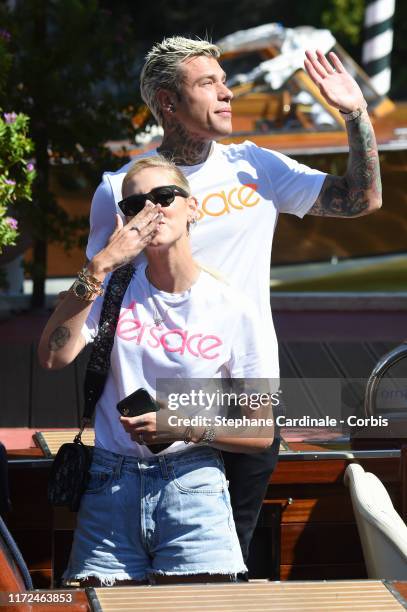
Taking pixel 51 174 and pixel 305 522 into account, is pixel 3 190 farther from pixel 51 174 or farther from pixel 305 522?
pixel 305 522

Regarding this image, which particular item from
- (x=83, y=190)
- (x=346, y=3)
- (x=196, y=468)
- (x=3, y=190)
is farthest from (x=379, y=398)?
(x=346, y=3)

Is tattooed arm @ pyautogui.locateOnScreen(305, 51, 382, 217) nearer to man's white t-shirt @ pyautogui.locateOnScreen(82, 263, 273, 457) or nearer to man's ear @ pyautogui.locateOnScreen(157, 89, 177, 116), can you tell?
man's ear @ pyautogui.locateOnScreen(157, 89, 177, 116)

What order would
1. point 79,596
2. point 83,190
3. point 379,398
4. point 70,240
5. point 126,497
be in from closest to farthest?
point 79,596
point 126,497
point 379,398
point 70,240
point 83,190

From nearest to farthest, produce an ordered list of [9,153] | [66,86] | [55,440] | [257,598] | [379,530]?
[257,598], [379,530], [55,440], [9,153], [66,86]

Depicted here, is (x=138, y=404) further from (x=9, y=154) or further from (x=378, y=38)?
(x=378, y=38)

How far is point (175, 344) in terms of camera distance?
2.86m

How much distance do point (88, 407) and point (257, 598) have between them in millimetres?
647

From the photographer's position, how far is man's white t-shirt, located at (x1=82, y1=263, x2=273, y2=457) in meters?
2.86

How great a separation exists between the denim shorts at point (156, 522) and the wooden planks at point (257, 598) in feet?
0.54

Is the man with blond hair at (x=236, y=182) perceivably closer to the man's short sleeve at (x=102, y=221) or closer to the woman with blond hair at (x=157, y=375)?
the man's short sleeve at (x=102, y=221)

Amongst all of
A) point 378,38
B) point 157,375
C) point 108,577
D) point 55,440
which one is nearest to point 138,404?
point 157,375

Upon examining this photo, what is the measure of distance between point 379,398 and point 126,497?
46.0 inches

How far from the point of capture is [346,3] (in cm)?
2062

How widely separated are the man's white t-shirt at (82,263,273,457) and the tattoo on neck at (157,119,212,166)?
1.47ft
